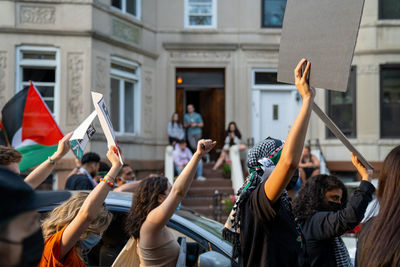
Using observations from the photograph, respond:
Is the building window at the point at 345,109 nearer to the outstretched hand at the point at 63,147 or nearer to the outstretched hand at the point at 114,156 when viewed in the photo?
the outstretched hand at the point at 63,147

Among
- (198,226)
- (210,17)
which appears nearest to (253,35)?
(210,17)

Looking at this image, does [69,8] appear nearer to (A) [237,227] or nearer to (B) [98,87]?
(B) [98,87]

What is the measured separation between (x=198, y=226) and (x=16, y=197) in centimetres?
334

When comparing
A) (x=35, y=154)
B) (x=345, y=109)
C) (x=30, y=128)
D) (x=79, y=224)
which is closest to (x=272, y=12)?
(x=345, y=109)

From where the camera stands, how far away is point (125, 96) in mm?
15984

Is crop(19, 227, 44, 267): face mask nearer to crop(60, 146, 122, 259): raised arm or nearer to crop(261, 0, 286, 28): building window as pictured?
crop(60, 146, 122, 259): raised arm

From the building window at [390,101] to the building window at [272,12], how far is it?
12.4 feet

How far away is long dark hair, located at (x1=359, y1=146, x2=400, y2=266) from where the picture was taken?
2.25 metres

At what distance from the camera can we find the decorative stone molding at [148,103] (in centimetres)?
1603

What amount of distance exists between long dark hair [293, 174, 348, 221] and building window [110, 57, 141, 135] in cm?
1173

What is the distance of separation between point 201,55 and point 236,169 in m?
4.49

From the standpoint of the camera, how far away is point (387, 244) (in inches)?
89.2

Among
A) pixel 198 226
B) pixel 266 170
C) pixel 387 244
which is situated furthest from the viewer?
pixel 198 226

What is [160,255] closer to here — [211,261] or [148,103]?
[211,261]
